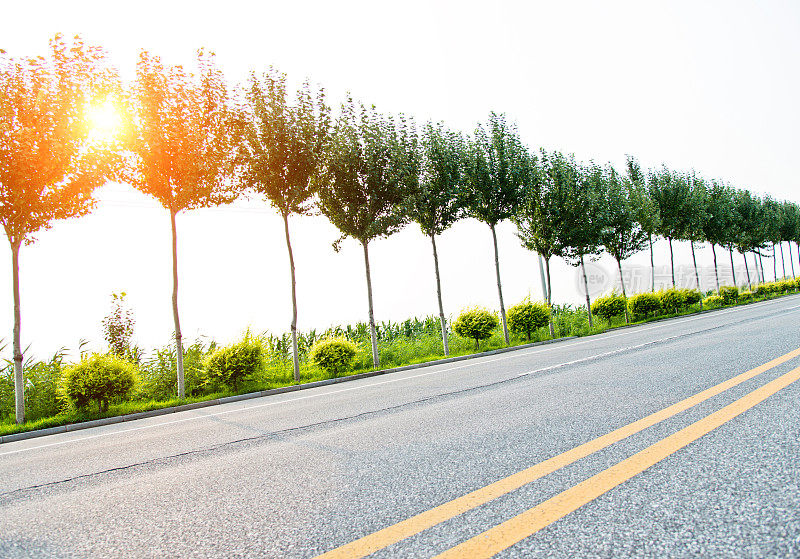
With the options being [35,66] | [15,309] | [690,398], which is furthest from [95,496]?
[35,66]

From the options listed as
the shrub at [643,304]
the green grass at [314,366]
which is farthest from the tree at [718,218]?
the green grass at [314,366]

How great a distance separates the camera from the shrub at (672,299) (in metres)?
28.3

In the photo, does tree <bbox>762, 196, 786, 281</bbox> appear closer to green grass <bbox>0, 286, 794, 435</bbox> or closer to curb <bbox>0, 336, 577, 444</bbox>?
green grass <bbox>0, 286, 794, 435</bbox>

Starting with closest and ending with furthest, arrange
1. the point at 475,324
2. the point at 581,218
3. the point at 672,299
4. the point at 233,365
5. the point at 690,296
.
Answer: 1. the point at 233,365
2. the point at 475,324
3. the point at 581,218
4. the point at 672,299
5. the point at 690,296

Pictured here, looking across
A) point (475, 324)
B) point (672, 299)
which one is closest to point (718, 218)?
point (672, 299)

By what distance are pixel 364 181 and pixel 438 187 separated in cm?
340

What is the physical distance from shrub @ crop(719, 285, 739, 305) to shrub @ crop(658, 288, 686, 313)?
7498 mm

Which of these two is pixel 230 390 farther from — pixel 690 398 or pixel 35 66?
pixel 690 398

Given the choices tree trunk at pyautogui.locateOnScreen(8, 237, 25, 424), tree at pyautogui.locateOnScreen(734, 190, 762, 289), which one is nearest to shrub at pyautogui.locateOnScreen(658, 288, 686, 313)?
tree at pyautogui.locateOnScreen(734, 190, 762, 289)

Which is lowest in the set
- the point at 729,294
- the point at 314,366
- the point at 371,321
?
the point at 314,366

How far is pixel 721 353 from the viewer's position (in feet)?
25.6

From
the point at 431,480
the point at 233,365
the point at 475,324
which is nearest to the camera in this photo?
the point at 431,480

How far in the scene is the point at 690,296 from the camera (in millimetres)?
30688

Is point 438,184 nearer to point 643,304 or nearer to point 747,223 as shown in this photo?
point 643,304
